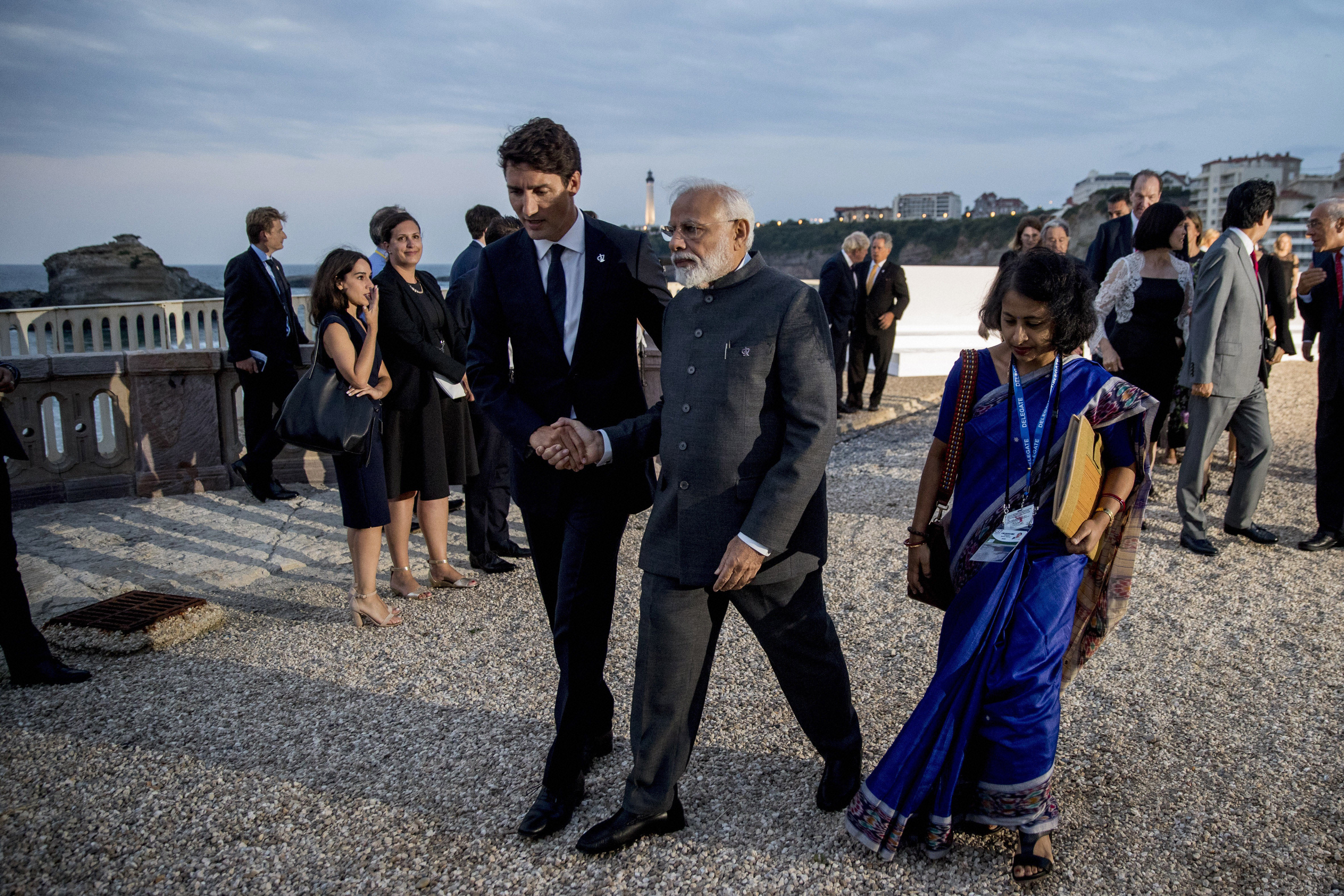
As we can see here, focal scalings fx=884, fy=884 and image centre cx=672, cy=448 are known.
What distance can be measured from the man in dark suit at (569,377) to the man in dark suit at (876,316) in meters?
7.73

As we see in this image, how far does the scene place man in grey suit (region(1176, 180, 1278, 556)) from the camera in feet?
17.6

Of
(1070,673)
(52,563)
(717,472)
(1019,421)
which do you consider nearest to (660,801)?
(717,472)

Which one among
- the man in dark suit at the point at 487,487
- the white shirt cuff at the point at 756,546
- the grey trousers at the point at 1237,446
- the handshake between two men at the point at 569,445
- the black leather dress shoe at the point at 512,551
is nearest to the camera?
the white shirt cuff at the point at 756,546

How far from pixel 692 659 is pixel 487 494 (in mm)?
3161

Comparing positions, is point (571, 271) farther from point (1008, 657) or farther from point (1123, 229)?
point (1123, 229)

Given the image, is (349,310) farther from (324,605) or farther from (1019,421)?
(1019,421)

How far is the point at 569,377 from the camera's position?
9.63 feet

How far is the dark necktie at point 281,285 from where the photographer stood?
7.24 meters

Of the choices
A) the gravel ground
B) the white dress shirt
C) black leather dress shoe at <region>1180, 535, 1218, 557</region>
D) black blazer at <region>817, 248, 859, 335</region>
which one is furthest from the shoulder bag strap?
black blazer at <region>817, 248, 859, 335</region>

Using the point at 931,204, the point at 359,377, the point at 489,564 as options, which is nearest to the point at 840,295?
the point at 489,564

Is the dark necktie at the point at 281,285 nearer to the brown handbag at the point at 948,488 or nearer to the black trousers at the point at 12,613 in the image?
the black trousers at the point at 12,613

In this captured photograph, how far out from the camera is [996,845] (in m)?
2.70

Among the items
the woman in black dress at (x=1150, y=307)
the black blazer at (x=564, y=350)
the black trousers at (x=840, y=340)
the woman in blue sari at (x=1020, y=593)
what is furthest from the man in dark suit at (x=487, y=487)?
the black trousers at (x=840, y=340)

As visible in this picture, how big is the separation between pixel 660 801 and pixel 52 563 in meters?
4.92
